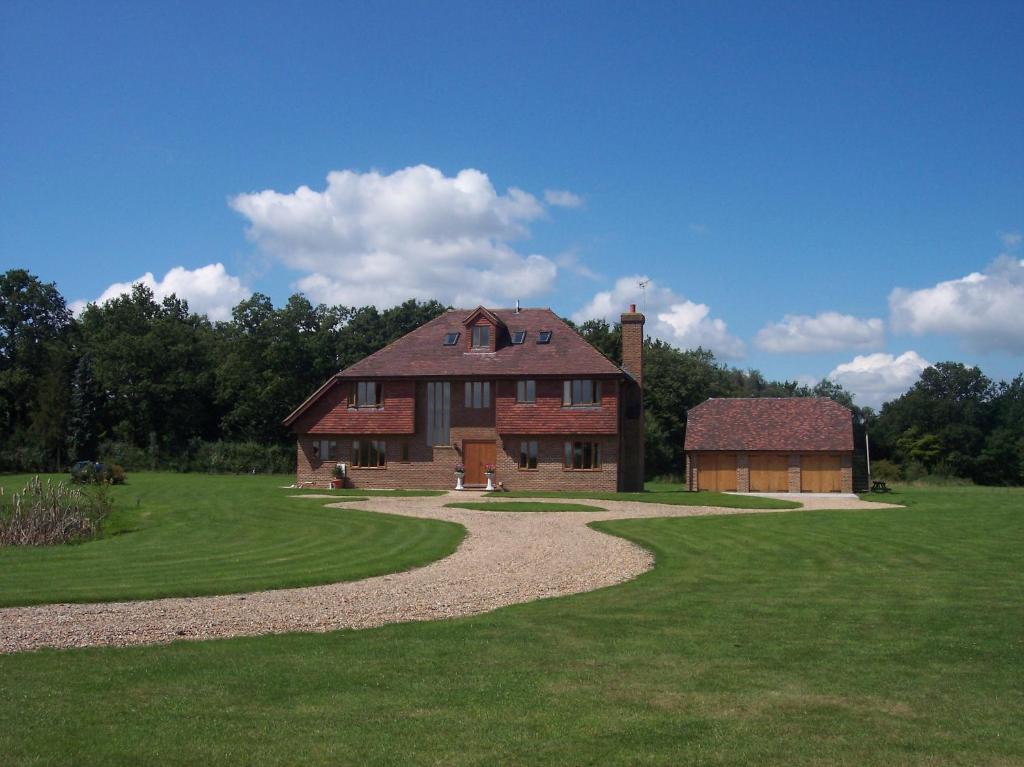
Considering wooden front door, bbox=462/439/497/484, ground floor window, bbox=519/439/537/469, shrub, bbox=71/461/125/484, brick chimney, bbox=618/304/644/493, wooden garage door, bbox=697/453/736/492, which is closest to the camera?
shrub, bbox=71/461/125/484

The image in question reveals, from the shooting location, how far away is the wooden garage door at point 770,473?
155ft

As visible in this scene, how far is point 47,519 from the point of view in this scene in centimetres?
2125

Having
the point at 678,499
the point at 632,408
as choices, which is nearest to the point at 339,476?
the point at 632,408

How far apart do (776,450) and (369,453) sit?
20.1 meters

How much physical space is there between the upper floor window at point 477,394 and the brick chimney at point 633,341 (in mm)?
7643

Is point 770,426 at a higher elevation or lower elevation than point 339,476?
higher

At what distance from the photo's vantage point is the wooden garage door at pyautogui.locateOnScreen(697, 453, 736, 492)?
47.7m

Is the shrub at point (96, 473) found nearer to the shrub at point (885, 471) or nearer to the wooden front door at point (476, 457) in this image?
the wooden front door at point (476, 457)

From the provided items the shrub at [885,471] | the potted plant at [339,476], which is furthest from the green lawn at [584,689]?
the shrub at [885,471]

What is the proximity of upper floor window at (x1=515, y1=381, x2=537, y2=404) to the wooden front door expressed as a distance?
254cm

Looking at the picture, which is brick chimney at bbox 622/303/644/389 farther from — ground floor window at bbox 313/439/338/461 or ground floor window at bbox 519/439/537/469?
Result: ground floor window at bbox 313/439/338/461

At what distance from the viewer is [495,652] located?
9.76m

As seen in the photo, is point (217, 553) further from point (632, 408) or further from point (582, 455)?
point (632, 408)

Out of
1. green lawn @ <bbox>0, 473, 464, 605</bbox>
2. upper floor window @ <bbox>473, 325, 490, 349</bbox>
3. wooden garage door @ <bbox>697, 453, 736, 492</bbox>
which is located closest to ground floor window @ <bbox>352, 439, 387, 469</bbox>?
upper floor window @ <bbox>473, 325, 490, 349</bbox>
